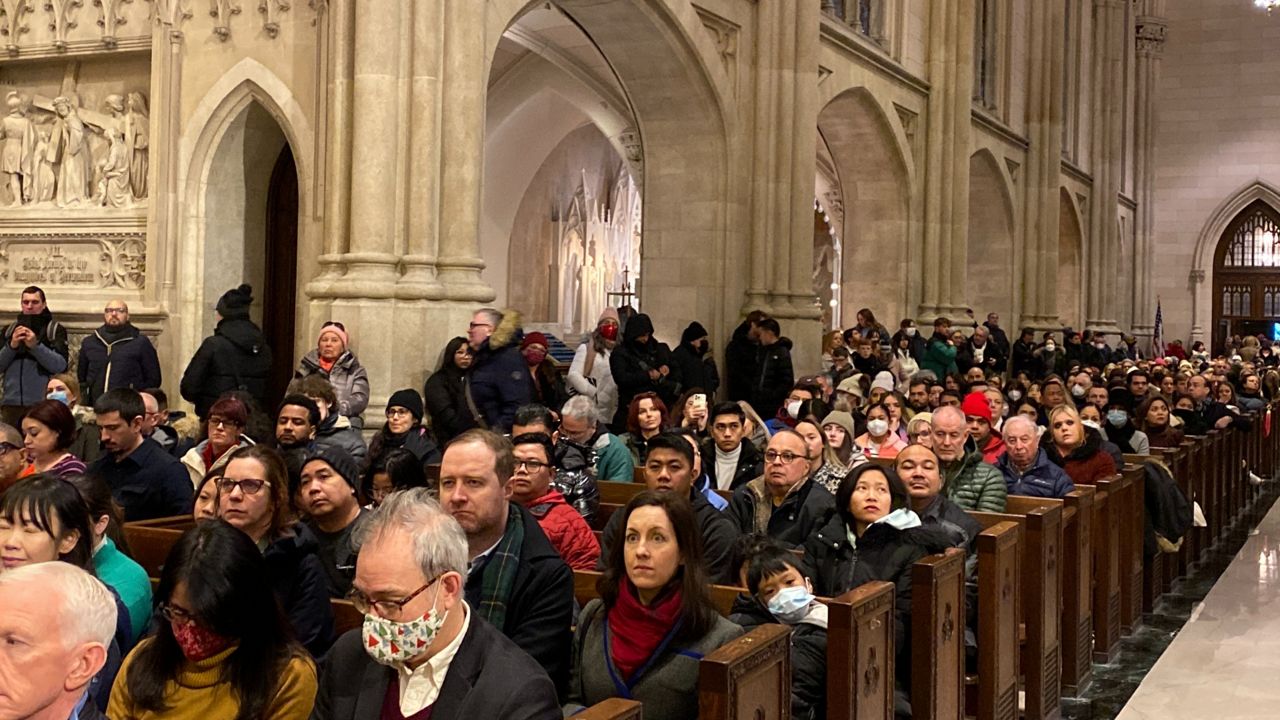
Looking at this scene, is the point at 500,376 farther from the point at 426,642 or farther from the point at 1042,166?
the point at 1042,166

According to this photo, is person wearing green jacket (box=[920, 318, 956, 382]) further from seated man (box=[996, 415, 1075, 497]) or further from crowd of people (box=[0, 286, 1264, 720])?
seated man (box=[996, 415, 1075, 497])

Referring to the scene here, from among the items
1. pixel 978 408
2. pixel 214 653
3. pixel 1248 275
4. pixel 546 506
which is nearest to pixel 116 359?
pixel 546 506

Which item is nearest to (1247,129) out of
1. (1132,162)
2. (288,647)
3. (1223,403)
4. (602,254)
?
(1132,162)

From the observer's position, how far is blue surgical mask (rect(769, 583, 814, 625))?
13.9ft

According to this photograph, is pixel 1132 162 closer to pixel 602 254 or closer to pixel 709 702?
pixel 602 254

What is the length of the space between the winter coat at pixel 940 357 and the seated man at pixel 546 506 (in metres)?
11.5

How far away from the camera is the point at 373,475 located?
5.52 m

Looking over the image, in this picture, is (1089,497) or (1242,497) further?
(1242,497)

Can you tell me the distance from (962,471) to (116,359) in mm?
5612

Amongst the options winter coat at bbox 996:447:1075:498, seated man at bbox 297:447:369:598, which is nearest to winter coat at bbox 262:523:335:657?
seated man at bbox 297:447:369:598

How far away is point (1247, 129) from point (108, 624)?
110 ft

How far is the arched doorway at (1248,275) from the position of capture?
106ft

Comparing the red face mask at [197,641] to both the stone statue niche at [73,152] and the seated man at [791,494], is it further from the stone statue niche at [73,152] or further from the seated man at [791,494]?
the stone statue niche at [73,152]

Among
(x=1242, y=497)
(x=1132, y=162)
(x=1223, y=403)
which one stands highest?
(x=1132, y=162)
